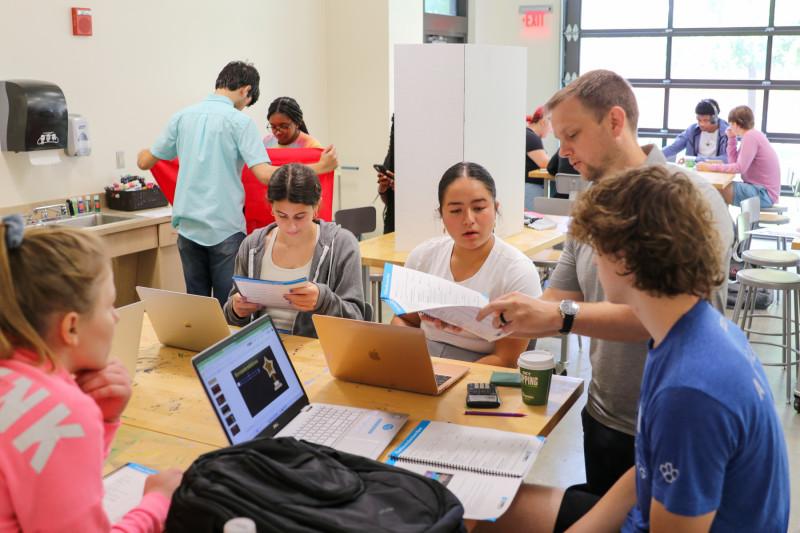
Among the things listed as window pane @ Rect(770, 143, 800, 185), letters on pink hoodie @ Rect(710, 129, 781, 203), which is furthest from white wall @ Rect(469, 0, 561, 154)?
letters on pink hoodie @ Rect(710, 129, 781, 203)

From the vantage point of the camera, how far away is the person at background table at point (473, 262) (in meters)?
2.70

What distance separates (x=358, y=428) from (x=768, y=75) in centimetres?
805

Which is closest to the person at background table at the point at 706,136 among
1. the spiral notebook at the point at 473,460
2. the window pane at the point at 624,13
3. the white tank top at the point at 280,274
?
the window pane at the point at 624,13

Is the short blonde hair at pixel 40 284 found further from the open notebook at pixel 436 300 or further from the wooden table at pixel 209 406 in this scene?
the open notebook at pixel 436 300

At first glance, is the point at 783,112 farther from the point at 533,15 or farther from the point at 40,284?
the point at 40,284

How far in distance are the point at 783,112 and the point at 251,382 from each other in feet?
26.9

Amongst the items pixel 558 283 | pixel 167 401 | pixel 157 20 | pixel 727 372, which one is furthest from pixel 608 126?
pixel 157 20

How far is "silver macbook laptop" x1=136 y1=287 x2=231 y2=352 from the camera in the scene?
2475 mm

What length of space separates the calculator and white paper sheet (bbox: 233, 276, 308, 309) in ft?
2.34

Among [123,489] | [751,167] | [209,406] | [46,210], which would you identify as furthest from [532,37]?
[123,489]

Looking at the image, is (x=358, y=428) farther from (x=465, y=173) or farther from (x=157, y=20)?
(x=157, y=20)

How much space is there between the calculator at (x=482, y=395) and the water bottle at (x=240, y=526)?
95 centimetres

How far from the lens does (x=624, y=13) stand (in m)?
9.16

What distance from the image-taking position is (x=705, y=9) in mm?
8734
